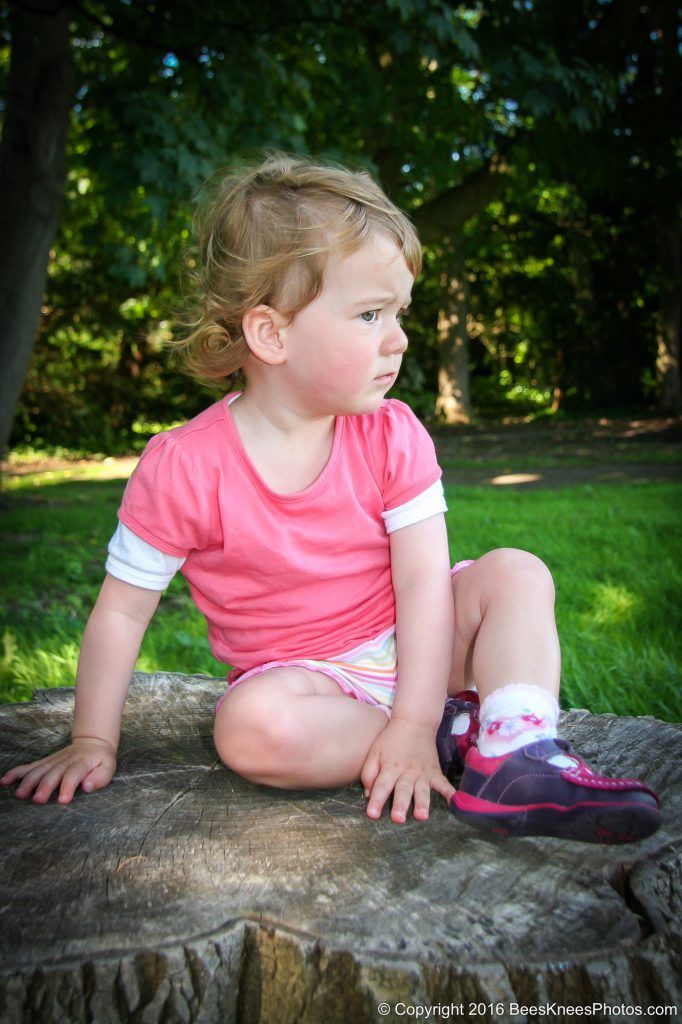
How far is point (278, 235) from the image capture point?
1.76 metres

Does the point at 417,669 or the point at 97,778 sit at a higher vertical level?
the point at 417,669

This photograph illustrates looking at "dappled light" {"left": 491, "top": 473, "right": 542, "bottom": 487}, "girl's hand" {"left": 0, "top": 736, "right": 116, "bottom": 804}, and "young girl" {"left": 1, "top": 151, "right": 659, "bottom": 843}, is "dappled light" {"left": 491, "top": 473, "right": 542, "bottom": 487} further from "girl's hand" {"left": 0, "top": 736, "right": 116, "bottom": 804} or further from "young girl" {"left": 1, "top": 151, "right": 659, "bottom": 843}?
"girl's hand" {"left": 0, "top": 736, "right": 116, "bottom": 804}

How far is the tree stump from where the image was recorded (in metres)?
1.07

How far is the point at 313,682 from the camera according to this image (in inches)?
70.1

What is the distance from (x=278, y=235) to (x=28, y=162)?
4.24m

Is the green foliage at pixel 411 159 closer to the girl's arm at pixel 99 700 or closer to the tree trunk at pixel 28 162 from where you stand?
the tree trunk at pixel 28 162

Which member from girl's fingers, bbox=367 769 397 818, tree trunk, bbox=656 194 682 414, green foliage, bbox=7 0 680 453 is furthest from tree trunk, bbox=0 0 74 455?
tree trunk, bbox=656 194 682 414

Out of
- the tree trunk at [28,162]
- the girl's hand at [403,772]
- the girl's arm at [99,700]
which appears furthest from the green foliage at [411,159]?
the girl's hand at [403,772]

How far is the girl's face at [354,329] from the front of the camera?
173 cm

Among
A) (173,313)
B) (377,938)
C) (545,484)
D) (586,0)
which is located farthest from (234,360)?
(586,0)

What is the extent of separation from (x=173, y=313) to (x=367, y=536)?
2.45 feet

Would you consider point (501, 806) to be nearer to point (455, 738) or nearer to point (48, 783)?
point (455, 738)

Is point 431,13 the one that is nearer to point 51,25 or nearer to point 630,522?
point 51,25

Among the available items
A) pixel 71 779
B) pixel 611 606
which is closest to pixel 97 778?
pixel 71 779
